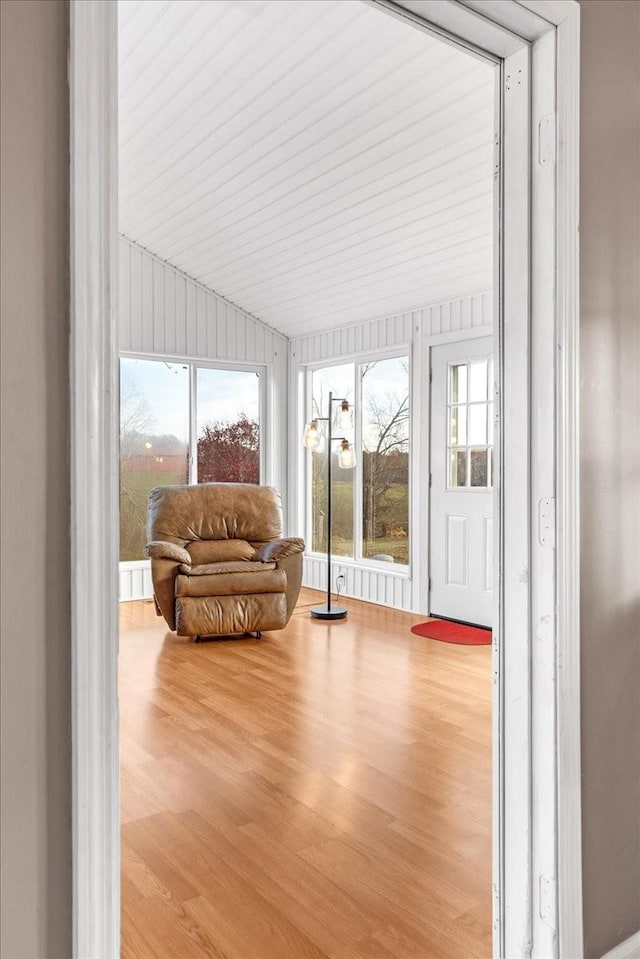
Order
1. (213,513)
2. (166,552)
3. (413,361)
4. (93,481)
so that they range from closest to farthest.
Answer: (93,481) → (166,552) → (213,513) → (413,361)

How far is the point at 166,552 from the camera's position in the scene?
478 cm

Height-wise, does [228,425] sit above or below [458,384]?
below

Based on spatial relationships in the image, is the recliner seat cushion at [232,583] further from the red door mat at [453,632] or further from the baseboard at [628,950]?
the baseboard at [628,950]

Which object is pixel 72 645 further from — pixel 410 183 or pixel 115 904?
pixel 410 183

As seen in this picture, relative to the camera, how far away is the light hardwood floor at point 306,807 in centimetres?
188

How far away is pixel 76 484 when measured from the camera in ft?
2.99

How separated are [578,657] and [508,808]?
1.22ft

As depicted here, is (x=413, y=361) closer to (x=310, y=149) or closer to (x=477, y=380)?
(x=477, y=380)

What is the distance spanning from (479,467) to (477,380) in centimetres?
63

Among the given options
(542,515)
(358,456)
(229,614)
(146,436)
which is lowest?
(229,614)

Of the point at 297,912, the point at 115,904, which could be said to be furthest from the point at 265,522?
the point at 115,904

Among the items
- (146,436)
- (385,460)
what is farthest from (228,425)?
(385,460)

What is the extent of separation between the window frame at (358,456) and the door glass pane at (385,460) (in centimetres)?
4

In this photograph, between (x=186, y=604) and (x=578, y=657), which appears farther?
(x=186, y=604)
